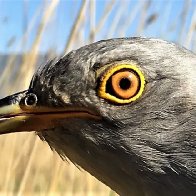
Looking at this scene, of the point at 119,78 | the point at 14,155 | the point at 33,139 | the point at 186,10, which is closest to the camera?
the point at 119,78

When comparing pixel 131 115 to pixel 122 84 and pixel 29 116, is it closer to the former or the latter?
pixel 122 84

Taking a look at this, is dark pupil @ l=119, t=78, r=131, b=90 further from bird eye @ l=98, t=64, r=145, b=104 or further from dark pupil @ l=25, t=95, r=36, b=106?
dark pupil @ l=25, t=95, r=36, b=106

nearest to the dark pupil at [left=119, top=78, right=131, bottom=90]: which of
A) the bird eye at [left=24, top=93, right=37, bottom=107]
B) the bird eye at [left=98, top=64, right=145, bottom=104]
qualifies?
the bird eye at [left=98, top=64, right=145, bottom=104]

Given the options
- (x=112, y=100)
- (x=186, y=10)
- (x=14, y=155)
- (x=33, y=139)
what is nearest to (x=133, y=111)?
(x=112, y=100)

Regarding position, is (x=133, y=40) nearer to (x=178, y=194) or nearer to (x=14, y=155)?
(x=178, y=194)

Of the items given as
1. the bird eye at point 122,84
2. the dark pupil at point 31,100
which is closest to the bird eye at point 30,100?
the dark pupil at point 31,100

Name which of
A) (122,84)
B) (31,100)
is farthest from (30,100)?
(122,84)
